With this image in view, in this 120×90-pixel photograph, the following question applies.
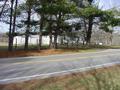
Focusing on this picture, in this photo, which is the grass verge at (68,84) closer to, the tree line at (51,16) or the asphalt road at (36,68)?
the asphalt road at (36,68)

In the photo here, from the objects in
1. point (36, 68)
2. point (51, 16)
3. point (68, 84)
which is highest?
→ point (51, 16)

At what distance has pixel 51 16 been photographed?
34.9 m

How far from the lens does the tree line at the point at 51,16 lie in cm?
3222

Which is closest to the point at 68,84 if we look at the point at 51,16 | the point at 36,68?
the point at 36,68

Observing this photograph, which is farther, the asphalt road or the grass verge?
the asphalt road

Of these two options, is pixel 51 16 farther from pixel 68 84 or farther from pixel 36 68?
pixel 68 84

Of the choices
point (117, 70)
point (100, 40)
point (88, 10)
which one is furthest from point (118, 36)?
point (117, 70)

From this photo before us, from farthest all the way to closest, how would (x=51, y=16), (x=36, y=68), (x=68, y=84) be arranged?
1. (x=51, y=16)
2. (x=36, y=68)
3. (x=68, y=84)

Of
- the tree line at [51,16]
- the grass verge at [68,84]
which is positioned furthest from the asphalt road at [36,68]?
the tree line at [51,16]

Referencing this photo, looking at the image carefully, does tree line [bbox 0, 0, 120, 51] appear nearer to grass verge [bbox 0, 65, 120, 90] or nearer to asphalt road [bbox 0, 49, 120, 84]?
asphalt road [bbox 0, 49, 120, 84]

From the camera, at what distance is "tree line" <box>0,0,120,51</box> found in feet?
106

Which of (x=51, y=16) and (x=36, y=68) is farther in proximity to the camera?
(x=51, y=16)

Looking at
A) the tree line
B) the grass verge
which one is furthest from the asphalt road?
the tree line

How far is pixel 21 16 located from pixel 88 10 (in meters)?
8.32
